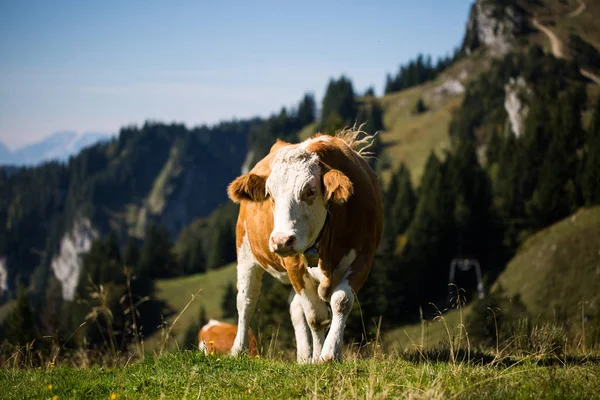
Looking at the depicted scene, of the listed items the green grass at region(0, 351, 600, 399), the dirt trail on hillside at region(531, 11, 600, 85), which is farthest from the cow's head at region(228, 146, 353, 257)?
the dirt trail on hillside at region(531, 11, 600, 85)

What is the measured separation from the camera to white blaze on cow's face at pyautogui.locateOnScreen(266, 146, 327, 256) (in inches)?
279

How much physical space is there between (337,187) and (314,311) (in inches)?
66.0

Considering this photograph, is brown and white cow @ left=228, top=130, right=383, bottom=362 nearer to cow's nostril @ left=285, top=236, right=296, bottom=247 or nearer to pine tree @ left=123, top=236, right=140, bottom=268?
cow's nostril @ left=285, top=236, right=296, bottom=247

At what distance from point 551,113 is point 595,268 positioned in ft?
132

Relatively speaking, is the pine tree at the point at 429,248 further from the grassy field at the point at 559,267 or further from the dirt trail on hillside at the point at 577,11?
the dirt trail on hillside at the point at 577,11

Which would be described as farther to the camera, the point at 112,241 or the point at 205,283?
the point at 205,283

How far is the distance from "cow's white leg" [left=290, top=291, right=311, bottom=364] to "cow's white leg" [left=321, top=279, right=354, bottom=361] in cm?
108

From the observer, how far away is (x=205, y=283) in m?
130

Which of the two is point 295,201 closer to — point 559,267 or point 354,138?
point 354,138

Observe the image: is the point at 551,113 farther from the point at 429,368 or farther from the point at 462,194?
the point at 429,368

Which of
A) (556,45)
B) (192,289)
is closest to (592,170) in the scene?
(192,289)

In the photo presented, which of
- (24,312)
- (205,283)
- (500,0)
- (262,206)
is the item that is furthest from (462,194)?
(500,0)

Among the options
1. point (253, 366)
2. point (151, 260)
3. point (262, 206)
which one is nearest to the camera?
point (253, 366)

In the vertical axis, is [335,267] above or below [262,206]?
below
